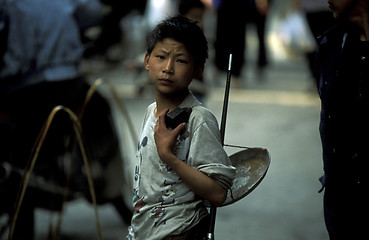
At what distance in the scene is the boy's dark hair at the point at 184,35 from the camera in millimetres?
2523

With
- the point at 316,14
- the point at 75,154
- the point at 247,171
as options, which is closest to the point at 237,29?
the point at 316,14

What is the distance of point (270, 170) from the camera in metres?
6.56

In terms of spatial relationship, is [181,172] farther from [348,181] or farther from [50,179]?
[50,179]

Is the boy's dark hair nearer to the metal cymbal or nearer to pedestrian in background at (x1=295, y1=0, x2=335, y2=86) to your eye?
the metal cymbal

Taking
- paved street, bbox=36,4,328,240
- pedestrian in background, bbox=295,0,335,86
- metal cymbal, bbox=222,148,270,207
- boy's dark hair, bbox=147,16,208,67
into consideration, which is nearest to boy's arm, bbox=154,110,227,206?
metal cymbal, bbox=222,148,270,207

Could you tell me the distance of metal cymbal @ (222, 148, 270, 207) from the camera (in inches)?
99.2

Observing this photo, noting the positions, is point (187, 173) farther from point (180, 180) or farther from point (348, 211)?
point (348, 211)

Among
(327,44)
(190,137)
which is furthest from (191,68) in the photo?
(327,44)

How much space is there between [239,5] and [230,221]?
16.6 ft

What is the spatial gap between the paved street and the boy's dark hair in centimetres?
228

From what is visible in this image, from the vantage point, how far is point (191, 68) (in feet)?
8.30

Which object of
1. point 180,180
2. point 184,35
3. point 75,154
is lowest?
point 75,154

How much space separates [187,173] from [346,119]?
1.97ft

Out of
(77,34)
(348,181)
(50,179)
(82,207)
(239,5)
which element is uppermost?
(239,5)
